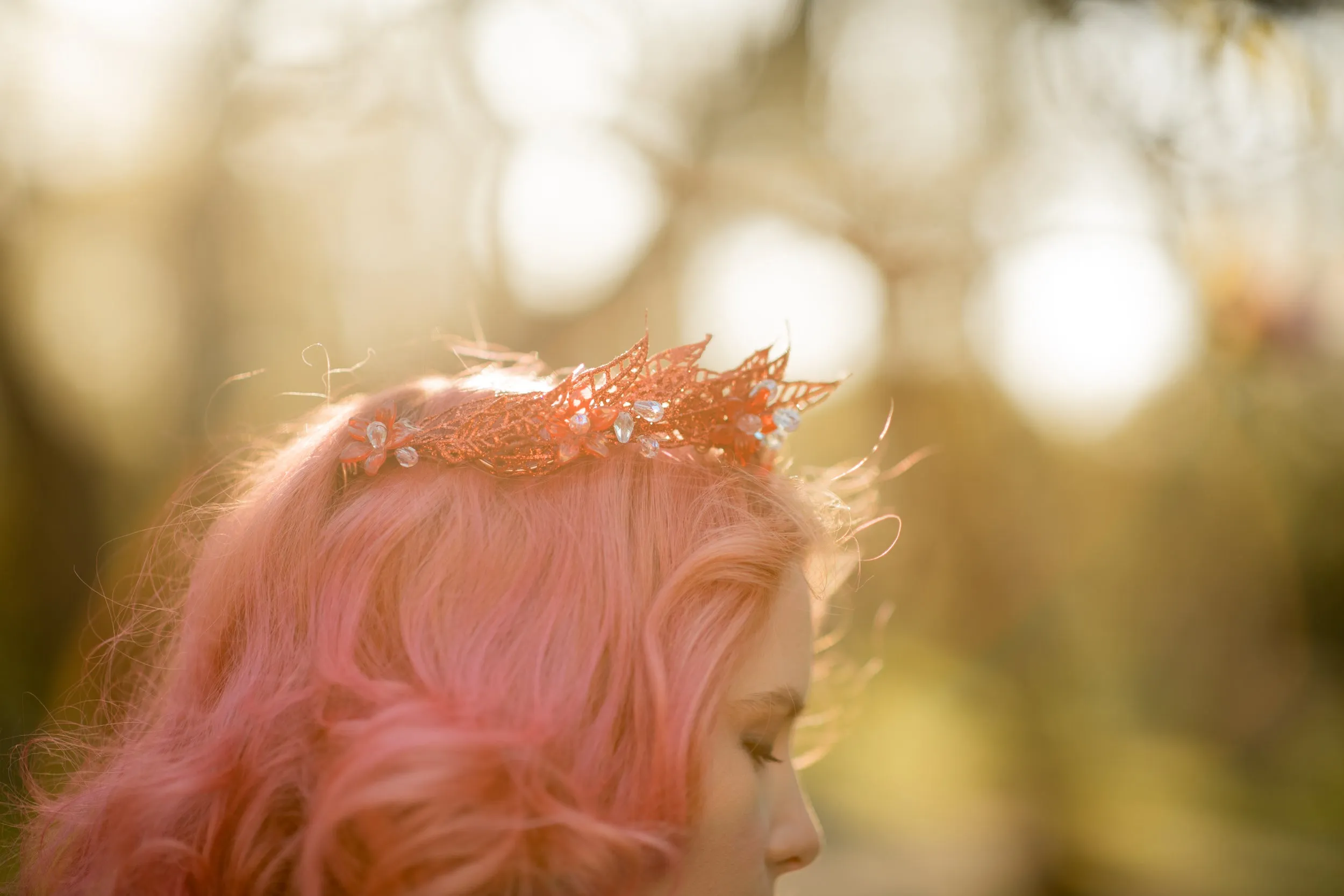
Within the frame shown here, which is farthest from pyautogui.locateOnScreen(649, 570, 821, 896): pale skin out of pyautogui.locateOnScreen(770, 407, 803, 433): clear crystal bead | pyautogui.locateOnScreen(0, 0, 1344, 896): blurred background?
pyautogui.locateOnScreen(0, 0, 1344, 896): blurred background

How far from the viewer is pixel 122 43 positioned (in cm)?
385

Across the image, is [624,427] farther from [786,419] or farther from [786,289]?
[786,289]

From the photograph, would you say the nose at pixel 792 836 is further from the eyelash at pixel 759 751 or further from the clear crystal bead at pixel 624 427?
the clear crystal bead at pixel 624 427

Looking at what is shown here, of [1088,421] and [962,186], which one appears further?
[1088,421]

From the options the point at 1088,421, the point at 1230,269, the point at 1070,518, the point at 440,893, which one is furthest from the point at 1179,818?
the point at 440,893

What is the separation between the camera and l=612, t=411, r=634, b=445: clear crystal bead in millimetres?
1266

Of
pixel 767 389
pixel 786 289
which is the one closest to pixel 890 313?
pixel 786 289

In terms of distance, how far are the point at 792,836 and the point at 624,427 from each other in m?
0.69

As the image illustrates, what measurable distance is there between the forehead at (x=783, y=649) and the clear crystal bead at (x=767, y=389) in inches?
11.2

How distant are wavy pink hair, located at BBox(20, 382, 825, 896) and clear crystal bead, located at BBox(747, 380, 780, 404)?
0.13m

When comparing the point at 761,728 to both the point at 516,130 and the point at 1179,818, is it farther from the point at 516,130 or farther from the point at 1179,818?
the point at 1179,818

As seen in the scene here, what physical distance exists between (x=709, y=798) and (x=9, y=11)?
4467 millimetres

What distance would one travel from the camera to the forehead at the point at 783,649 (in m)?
1.22

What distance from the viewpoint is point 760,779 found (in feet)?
4.13
